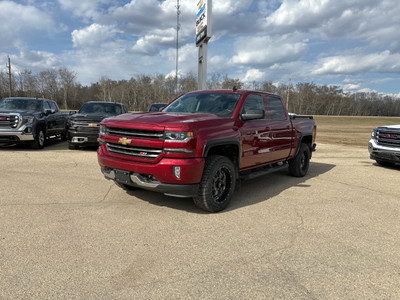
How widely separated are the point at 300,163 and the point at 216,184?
331 centimetres

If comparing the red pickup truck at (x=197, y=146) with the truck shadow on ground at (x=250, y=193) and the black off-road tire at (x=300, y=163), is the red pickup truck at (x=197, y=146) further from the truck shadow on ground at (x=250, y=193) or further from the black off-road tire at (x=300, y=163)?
the black off-road tire at (x=300, y=163)

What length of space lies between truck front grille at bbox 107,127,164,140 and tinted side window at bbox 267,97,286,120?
2657mm

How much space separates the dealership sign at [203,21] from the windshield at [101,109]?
319 inches

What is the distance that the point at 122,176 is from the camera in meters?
A: 4.18

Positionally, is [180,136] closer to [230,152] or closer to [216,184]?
[216,184]

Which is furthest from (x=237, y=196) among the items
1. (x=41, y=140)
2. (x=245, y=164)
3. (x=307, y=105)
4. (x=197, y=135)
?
(x=307, y=105)

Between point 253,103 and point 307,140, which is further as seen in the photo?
point 307,140

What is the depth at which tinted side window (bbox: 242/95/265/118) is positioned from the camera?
503cm

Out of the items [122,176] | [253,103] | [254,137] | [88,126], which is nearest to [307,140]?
[253,103]

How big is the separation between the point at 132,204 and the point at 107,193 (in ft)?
2.55

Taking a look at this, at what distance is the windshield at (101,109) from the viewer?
10.8m

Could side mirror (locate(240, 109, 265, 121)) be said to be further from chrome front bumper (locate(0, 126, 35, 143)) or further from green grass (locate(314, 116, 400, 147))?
green grass (locate(314, 116, 400, 147))

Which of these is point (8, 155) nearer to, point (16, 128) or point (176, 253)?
point (16, 128)

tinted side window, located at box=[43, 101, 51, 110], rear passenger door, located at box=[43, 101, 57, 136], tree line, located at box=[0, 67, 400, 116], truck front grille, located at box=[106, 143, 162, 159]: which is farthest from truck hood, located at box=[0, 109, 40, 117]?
tree line, located at box=[0, 67, 400, 116]
